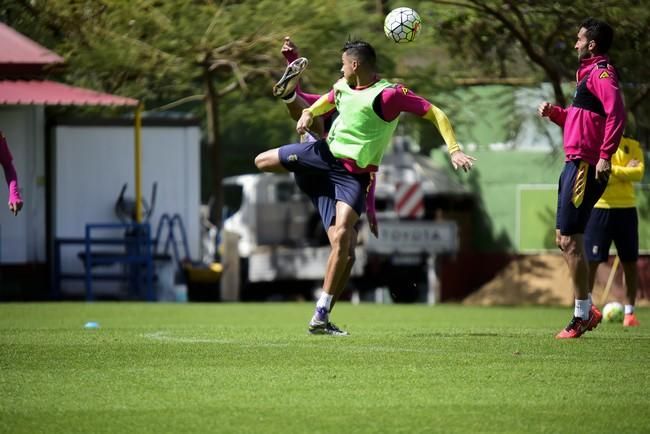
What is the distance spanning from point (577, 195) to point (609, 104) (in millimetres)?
750

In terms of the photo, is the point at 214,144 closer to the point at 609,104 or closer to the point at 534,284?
the point at 534,284

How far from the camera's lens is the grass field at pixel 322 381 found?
7414 mm

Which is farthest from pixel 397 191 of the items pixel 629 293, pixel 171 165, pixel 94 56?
pixel 629 293

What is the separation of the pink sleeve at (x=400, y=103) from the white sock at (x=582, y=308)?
6.48 ft

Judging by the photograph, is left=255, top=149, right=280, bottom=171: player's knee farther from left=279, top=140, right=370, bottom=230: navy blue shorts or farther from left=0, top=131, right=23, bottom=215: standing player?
left=0, top=131, right=23, bottom=215: standing player

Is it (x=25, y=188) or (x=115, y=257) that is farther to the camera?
(x=25, y=188)

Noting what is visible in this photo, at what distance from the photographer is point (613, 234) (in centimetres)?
1550

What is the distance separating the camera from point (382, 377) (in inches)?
353

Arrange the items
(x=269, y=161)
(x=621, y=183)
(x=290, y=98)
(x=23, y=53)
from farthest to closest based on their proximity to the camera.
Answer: (x=23, y=53)
(x=621, y=183)
(x=290, y=98)
(x=269, y=161)

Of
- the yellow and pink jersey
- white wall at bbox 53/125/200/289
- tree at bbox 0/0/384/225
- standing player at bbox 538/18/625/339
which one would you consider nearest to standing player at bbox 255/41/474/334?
standing player at bbox 538/18/625/339

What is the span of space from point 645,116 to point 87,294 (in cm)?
1009

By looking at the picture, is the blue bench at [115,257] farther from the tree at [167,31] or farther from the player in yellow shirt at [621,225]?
the player in yellow shirt at [621,225]

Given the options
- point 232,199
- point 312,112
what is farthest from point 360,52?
point 232,199

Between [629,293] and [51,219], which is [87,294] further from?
[629,293]
